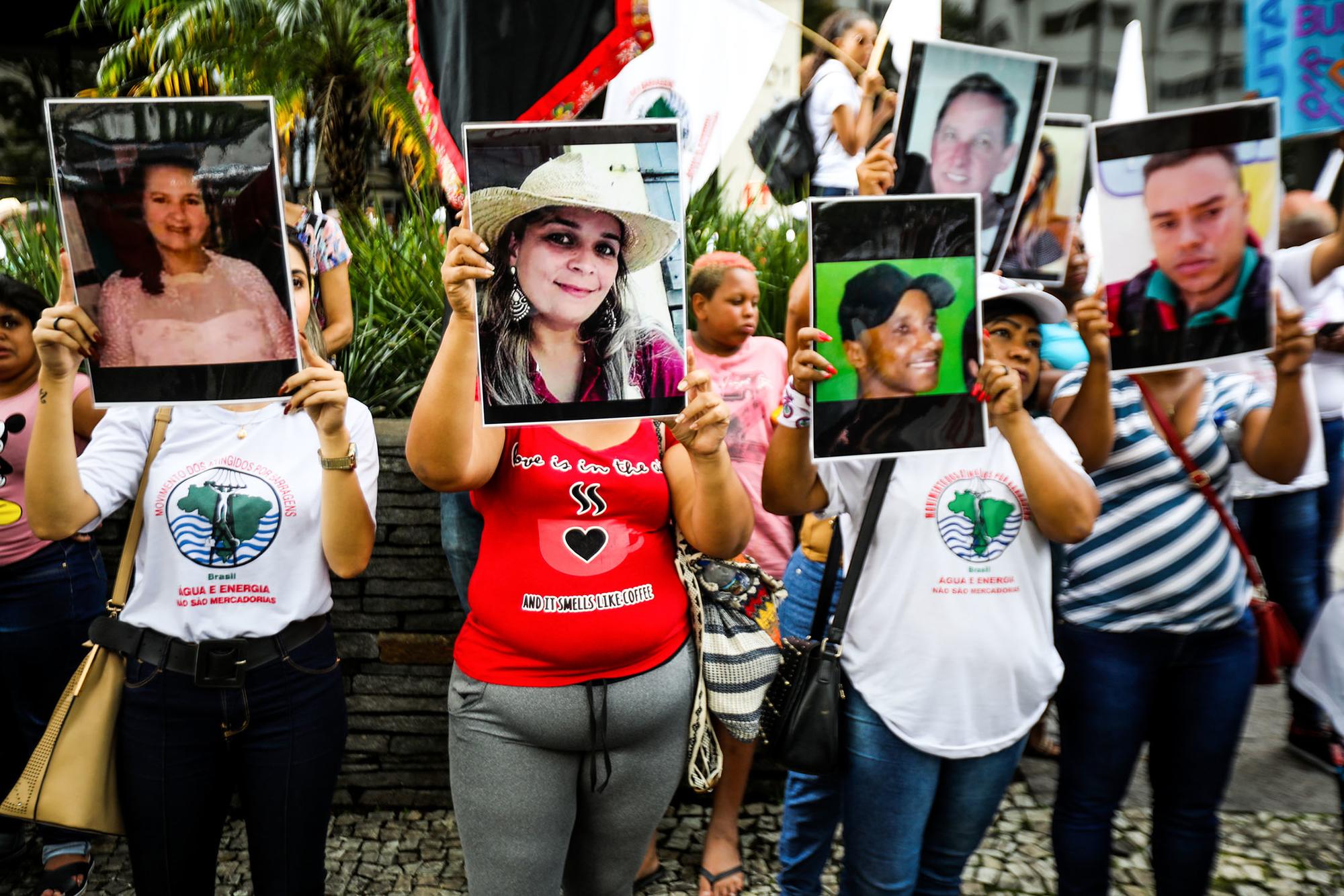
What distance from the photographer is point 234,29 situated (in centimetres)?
801

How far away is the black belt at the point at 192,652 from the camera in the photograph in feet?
7.02

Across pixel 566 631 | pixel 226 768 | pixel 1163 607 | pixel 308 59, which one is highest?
pixel 308 59

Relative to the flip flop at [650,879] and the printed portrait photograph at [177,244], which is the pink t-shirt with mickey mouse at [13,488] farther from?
the flip flop at [650,879]

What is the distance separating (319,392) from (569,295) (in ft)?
1.79

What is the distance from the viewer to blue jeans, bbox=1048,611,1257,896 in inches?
99.4

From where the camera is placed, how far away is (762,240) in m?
5.12

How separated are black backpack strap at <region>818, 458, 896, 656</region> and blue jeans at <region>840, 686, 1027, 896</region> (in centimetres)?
15

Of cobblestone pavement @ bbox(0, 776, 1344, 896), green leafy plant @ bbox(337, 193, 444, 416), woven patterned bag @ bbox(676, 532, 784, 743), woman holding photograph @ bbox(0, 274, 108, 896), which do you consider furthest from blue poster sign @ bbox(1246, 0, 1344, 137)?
woman holding photograph @ bbox(0, 274, 108, 896)

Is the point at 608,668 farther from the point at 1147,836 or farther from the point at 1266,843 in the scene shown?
the point at 1266,843

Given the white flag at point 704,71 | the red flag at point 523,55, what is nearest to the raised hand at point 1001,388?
the red flag at point 523,55

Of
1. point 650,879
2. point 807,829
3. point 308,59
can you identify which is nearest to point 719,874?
point 650,879

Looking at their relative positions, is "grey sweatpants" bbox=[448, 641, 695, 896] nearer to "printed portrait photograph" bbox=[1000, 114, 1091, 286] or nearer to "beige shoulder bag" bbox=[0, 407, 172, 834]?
"beige shoulder bag" bbox=[0, 407, 172, 834]

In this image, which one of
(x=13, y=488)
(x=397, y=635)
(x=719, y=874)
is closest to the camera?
(x=13, y=488)

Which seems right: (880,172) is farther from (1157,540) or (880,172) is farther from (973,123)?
(1157,540)
